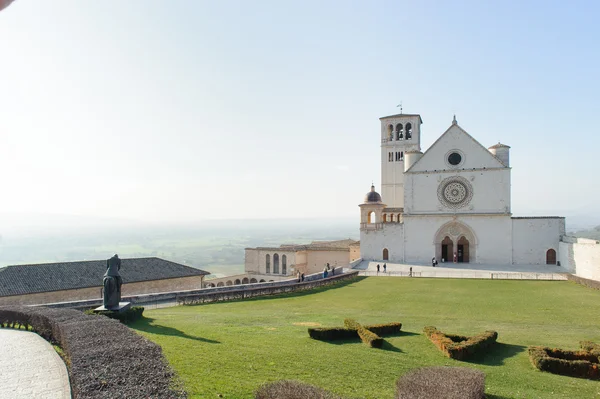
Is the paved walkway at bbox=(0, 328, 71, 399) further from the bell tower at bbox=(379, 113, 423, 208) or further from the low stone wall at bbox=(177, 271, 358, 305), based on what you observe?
the bell tower at bbox=(379, 113, 423, 208)

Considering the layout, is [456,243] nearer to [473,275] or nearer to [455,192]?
[455,192]

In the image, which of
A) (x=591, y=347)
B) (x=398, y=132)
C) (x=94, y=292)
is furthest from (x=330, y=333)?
(x=398, y=132)

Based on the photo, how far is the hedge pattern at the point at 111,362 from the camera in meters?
6.88

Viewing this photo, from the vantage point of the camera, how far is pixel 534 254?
4241 cm

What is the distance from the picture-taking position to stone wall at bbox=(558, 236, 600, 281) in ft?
108

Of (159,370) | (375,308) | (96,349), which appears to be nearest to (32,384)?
(96,349)

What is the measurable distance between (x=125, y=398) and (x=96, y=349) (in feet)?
10.6

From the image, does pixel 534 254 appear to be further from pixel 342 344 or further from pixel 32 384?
pixel 32 384

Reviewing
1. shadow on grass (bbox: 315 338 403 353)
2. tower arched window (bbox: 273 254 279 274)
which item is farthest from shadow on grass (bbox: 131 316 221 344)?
tower arched window (bbox: 273 254 279 274)

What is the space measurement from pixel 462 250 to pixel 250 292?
2816 centimetres

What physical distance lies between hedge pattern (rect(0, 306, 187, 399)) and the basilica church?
3780 cm

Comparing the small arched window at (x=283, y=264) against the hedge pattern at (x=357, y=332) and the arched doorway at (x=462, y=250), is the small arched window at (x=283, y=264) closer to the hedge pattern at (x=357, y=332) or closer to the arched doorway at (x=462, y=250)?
the arched doorway at (x=462, y=250)

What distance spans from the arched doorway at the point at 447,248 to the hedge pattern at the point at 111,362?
129ft

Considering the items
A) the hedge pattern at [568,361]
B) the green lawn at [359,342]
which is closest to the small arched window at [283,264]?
the green lawn at [359,342]
